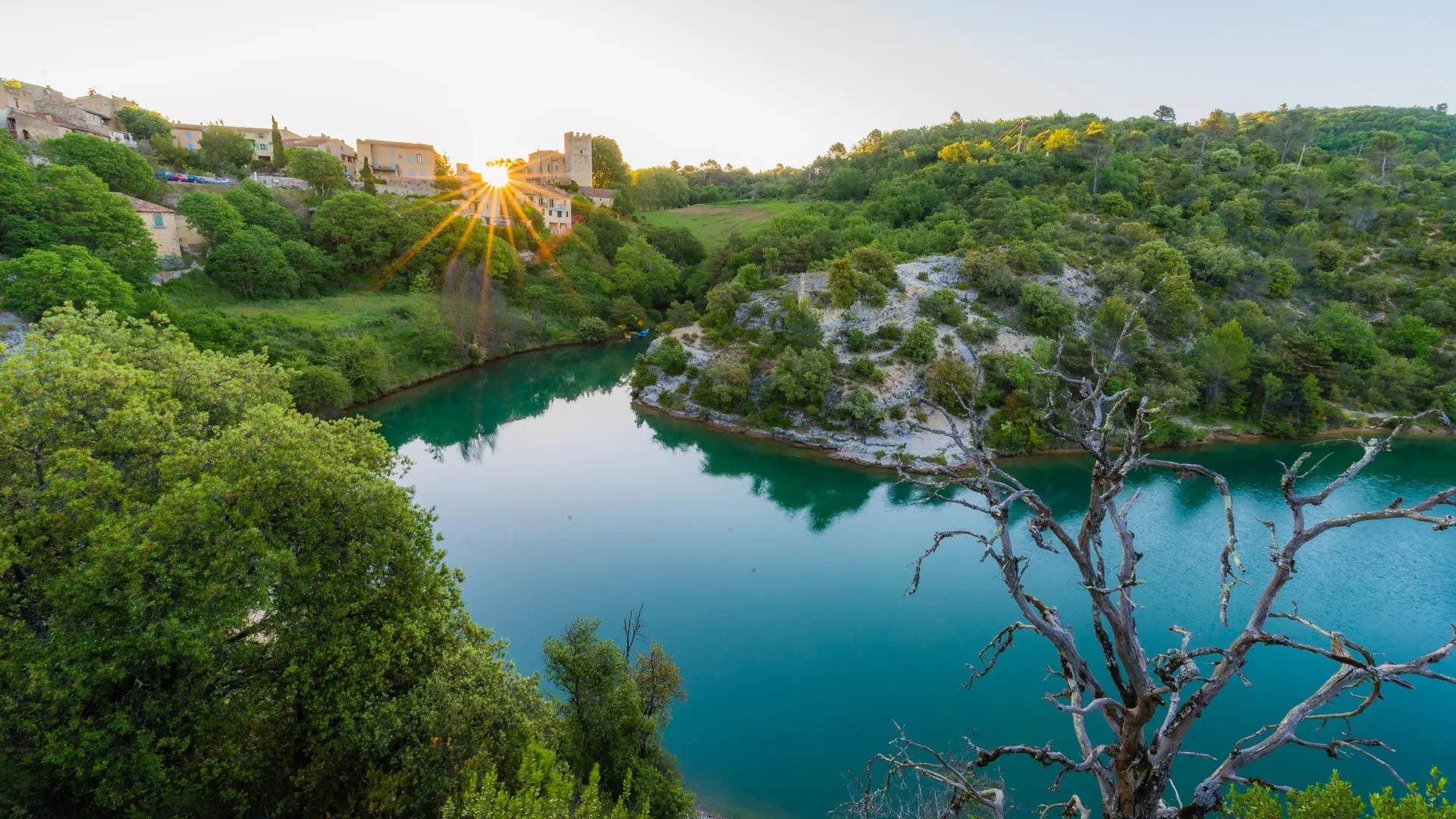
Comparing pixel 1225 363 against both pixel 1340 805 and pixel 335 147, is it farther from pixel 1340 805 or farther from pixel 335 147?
pixel 335 147

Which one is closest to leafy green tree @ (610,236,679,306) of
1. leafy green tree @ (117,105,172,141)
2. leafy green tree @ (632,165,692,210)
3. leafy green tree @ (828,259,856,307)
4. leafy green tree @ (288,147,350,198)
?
leafy green tree @ (828,259,856,307)

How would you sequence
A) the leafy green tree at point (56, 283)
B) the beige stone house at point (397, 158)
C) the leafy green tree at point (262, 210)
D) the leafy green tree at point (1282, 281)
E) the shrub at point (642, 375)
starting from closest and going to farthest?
the leafy green tree at point (56, 283) < the shrub at point (642, 375) < the leafy green tree at point (1282, 281) < the leafy green tree at point (262, 210) < the beige stone house at point (397, 158)

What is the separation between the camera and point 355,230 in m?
41.4

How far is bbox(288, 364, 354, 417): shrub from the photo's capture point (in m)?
25.2

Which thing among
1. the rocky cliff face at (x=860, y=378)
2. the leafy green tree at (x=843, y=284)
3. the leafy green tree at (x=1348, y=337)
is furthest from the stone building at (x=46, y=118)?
the leafy green tree at (x=1348, y=337)

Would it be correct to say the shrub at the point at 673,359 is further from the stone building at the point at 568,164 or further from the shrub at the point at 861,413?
the stone building at the point at 568,164

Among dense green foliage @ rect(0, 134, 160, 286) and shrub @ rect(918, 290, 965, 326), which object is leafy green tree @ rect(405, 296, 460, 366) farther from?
shrub @ rect(918, 290, 965, 326)

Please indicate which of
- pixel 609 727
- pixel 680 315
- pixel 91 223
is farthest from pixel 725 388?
pixel 91 223

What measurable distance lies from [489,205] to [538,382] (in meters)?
24.3

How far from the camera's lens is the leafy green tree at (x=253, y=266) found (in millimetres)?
33812

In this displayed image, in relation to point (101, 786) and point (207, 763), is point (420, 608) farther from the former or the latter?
point (101, 786)

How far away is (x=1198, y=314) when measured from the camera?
33125 millimetres

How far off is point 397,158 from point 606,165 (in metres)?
23.2

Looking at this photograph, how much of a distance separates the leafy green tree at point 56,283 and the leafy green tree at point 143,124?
1346 inches
